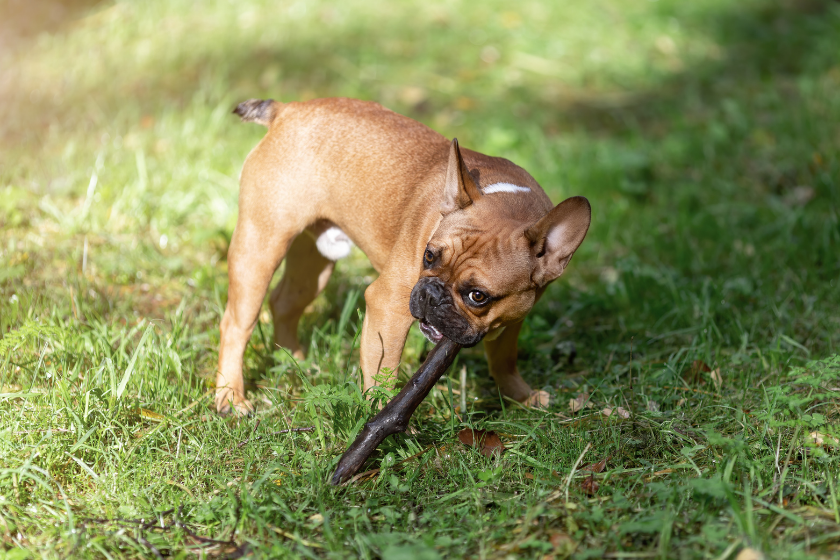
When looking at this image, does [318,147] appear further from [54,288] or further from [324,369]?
[54,288]

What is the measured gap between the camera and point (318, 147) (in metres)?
4.32

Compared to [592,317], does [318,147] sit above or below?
above

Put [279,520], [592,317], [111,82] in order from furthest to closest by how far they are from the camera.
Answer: [111,82] < [592,317] < [279,520]

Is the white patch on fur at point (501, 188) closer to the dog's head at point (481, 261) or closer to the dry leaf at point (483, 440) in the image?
the dog's head at point (481, 261)

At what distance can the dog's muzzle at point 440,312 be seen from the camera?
3.48 m

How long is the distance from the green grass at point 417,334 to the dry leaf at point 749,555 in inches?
2.2

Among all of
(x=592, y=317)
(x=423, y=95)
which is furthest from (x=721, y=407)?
(x=423, y=95)

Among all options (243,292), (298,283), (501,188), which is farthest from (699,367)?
(243,292)

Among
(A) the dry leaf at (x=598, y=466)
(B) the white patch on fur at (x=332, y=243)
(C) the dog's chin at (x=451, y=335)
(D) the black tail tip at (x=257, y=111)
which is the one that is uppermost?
(D) the black tail tip at (x=257, y=111)

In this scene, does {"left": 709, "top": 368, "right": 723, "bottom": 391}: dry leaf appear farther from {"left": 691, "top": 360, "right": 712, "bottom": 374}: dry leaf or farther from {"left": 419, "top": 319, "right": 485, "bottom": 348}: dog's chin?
{"left": 419, "top": 319, "right": 485, "bottom": 348}: dog's chin

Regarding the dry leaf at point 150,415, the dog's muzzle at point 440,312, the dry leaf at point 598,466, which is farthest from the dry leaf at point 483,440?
the dry leaf at point 150,415

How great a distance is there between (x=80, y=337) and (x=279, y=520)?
70.4 inches

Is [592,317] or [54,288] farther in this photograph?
[592,317]

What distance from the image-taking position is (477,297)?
11.6 ft
